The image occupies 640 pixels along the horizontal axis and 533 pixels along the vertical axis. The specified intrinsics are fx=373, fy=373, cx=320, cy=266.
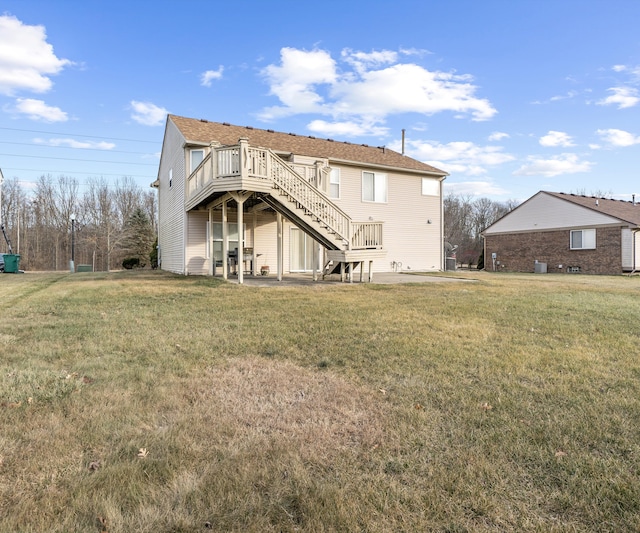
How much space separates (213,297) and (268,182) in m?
3.89

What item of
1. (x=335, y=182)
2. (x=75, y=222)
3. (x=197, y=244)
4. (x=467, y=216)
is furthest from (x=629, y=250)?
(x=75, y=222)

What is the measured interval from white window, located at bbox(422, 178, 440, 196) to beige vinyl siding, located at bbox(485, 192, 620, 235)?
442 inches

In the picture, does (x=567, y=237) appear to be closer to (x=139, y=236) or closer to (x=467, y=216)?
(x=467, y=216)

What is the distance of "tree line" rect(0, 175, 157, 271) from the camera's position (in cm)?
3612

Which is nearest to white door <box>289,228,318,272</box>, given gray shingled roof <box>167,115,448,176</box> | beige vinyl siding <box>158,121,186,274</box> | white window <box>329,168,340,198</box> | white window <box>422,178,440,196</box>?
white window <box>329,168,340,198</box>

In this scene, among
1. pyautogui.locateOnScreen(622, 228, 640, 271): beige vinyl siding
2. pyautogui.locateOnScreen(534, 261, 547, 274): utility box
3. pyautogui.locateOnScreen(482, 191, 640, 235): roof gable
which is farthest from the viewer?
pyautogui.locateOnScreen(534, 261, 547, 274): utility box

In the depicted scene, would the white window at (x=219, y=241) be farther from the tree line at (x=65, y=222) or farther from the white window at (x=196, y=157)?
the tree line at (x=65, y=222)

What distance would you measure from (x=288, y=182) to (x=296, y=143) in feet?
22.2

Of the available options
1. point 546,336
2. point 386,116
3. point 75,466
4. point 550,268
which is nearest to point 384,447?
point 75,466

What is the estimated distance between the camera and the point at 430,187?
19.2 meters

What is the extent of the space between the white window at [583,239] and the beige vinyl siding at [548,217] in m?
0.40

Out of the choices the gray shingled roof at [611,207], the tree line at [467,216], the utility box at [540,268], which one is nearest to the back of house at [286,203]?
the utility box at [540,268]

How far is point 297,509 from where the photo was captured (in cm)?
179

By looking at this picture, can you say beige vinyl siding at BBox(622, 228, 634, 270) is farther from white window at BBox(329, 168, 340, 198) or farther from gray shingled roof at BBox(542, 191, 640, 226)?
white window at BBox(329, 168, 340, 198)
